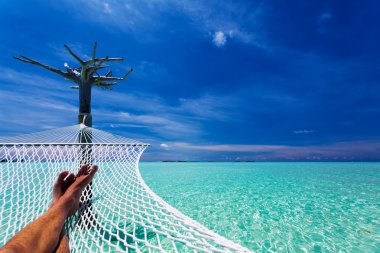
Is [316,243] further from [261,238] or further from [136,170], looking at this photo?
[136,170]

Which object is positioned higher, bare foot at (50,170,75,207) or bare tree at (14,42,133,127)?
bare tree at (14,42,133,127)

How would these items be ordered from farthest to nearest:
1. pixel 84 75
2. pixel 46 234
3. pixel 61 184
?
pixel 84 75 → pixel 61 184 → pixel 46 234

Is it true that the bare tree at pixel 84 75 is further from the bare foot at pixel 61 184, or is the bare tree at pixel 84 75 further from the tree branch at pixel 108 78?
the bare foot at pixel 61 184

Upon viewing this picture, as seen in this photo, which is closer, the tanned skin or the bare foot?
the tanned skin

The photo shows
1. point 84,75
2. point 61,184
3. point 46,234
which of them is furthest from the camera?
point 84,75

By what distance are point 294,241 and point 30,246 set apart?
3959mm

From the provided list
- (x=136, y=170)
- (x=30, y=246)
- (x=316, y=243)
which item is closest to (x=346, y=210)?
(x=316, y=243)

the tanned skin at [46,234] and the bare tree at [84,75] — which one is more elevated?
the bare tree at [84,75]

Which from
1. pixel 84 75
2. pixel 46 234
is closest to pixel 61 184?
pixel 46 234

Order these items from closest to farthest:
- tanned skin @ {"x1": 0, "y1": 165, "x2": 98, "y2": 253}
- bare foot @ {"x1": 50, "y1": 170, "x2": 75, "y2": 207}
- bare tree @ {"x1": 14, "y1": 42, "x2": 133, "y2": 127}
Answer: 1. tanned skin @ {"x1": 0, "y1": 165, "x2": 98, "y2": 253}
2. bare foot @ {"x1": 50, "y1": 170, "x2": 75, "y2": 207}
3. bare tree @ {"x1": 14, "y1": 42, "x2": 133, "y2": 127}

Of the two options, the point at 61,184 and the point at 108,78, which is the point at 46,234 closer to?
the point at 61,184

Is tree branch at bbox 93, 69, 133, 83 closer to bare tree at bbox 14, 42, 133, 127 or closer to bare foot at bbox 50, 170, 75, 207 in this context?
bare tree at bbox 14, 42, 133, 127

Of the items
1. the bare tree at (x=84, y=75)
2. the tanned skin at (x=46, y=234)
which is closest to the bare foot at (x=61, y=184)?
the tanned skin at (x=46, y=234)

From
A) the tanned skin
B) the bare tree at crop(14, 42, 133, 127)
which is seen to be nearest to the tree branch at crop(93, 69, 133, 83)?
the bare tree at crop(14, 42, 133, 127)
